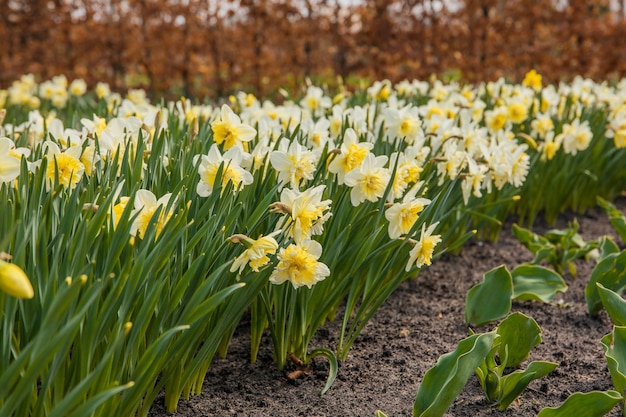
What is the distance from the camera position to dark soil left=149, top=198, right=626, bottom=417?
197 centimetres

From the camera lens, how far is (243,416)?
190cm

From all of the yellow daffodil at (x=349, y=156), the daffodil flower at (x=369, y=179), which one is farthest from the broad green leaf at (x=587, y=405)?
the yellow daffodil at (x=349, y=156)

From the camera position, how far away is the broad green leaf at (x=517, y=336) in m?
2.11

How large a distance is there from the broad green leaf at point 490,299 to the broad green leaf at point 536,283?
0.21 meters

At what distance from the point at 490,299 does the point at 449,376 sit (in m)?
0.78

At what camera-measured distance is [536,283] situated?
279 centimetres

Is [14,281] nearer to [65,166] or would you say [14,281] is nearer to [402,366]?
[65,166]

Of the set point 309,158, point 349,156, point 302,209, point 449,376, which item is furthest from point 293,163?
point 449,376

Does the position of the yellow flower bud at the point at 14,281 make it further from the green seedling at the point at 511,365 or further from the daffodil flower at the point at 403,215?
the green seedling at the point at 511,365

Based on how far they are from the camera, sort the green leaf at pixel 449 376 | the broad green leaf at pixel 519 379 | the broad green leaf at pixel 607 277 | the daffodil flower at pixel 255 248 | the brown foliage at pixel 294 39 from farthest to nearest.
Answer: the brown foliage at pixel 294 39 < the broad green leaf at pixel 607 277 < the broad green leaf at pixel 519 379 < the green leaf at pixel 449 376 < the daffodil flower at pixel 255 248

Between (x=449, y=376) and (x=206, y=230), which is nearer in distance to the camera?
(x=206, y=230)

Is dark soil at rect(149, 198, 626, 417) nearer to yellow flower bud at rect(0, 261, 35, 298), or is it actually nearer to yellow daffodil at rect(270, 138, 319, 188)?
yellow daffodil at rect(270, 138, 319, 188)

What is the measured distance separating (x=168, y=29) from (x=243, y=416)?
24.6 ft

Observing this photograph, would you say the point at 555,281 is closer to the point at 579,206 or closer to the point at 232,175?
the point at 232,175
